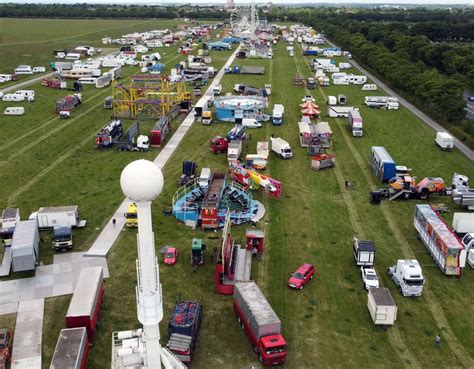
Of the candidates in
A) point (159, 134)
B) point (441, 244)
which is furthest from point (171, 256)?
point (159, 134)

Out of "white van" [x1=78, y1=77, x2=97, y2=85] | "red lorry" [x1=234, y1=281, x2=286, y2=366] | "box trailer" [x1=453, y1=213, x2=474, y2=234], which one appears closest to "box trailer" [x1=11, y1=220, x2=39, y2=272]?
"red lorry" [x1=234, y1=281, x2=286, y2=366]

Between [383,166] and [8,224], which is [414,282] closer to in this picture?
[383,166]

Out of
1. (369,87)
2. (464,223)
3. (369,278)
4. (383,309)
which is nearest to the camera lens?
(383,309)

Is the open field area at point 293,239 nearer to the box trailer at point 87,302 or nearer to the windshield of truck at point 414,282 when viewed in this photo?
the box trailer at point 87,302

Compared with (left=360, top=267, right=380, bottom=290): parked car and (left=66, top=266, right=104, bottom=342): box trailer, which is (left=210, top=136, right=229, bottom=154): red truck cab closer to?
(left=360, top=267, right=380, bottom=290): parked car

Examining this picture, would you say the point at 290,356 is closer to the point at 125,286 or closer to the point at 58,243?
the point at 125,286

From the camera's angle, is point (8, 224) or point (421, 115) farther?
point (421, 115)
